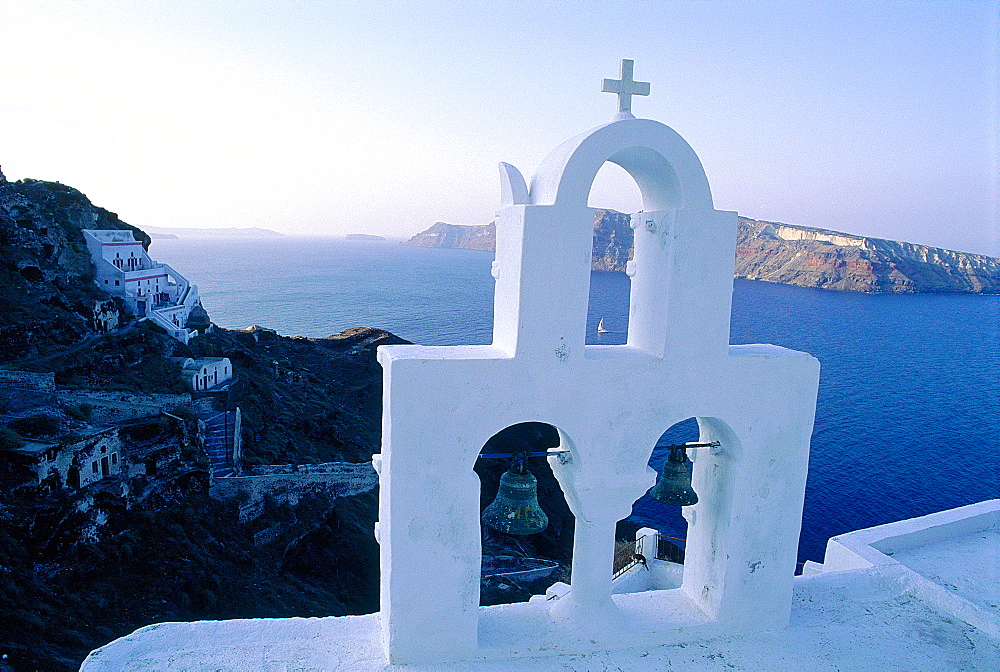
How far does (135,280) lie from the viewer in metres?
38.2

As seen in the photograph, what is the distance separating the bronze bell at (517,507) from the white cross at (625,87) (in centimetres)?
258

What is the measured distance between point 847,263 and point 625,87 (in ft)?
576

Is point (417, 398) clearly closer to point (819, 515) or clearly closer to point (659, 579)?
point (659, 579)

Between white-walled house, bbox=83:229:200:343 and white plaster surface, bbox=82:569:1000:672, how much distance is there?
120 ft

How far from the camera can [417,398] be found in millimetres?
3746

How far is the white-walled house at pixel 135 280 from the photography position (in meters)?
36.7

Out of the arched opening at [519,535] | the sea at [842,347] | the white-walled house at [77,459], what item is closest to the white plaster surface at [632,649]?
the arched opening at [519,535]

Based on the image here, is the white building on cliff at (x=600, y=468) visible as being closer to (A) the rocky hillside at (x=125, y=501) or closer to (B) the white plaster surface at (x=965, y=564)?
(B) the white plaster surface at (x=965, y=564)

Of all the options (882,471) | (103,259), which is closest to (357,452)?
(103,259)

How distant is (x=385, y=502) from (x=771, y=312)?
364 feet

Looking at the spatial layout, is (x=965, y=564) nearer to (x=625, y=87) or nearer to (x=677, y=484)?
(x=677, y=484)

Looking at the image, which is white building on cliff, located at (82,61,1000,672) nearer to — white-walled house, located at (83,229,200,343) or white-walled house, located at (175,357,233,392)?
white-walled house, located at (175,357,233,392)

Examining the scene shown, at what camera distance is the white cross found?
4.06 metres

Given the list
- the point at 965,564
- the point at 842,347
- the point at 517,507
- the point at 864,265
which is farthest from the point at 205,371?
the point at 864,265
